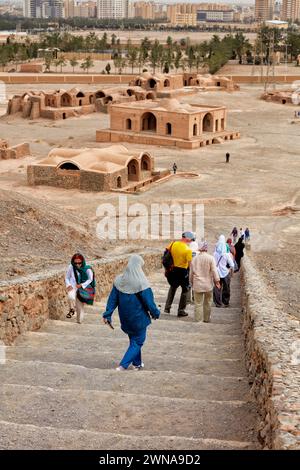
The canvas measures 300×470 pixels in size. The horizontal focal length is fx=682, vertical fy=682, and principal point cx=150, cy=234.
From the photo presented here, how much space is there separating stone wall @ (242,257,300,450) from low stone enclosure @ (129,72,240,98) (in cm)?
5353

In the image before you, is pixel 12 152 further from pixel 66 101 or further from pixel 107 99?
pixel 107 99

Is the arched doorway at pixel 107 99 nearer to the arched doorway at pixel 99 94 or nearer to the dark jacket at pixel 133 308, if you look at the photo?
the arched doorway at pixel 99 94

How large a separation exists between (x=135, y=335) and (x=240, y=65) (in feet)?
282

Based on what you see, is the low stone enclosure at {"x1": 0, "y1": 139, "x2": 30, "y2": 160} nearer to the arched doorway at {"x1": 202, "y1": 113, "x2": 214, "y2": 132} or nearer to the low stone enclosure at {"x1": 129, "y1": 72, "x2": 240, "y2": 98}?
the arched doorway at {"x1": 202, "y1": 113, "x2": 214, "y2": 132}

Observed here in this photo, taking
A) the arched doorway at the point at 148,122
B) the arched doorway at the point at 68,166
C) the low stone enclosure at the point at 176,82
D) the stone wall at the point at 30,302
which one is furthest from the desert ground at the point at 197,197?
the low stone enclosure at the point at 176,82

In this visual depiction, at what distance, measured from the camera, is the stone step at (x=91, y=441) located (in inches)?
153

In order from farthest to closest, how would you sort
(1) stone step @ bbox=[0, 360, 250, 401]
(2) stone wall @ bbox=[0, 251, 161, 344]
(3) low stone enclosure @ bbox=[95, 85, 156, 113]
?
(3) low stone enclosure @ bbox=[95, 85, 156, 113], (2) stone wall @ bbox=[0, 251, 161, 344], (1) stone step @ bbox=[0, 360, 250, 401]

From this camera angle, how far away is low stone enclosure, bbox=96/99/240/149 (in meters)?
38.7

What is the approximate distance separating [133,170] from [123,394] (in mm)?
25170

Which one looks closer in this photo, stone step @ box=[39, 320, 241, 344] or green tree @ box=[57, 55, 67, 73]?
stone step @ box=[39, 320, 241, 344]

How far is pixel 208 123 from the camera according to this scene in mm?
41719

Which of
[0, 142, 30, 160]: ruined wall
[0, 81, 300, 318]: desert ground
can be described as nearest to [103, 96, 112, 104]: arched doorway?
[0, 81, 300, 318]: desert ground

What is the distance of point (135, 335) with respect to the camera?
5.94 m

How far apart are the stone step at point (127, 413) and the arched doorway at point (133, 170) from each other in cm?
2489
